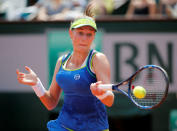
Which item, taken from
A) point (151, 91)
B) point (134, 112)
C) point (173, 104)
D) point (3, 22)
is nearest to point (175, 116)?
point (173, 104)

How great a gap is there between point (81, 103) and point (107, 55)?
288 cm

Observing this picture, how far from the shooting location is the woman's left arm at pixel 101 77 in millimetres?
2484

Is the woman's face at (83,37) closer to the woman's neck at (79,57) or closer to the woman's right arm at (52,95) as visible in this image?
the woman's neck at (79,57)

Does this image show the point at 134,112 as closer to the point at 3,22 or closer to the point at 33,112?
the point at 33,112

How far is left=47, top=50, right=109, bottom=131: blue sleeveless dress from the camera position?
8.89ft

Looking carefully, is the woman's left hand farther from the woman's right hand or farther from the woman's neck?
the woman's right hand

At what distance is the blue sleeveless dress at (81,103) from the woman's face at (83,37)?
0.08 m

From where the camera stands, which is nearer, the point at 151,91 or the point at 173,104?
→ the point at 151,91

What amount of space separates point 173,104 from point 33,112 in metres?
2.30

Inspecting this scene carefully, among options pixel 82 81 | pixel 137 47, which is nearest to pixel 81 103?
pixel 82 81

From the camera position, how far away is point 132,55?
559 cm

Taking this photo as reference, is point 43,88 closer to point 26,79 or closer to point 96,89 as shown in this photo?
point 26,79

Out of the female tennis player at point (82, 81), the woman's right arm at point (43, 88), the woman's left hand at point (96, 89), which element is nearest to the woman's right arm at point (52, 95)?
the woman's right arm at point (43, 88)

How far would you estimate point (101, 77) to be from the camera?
8.65 ft
